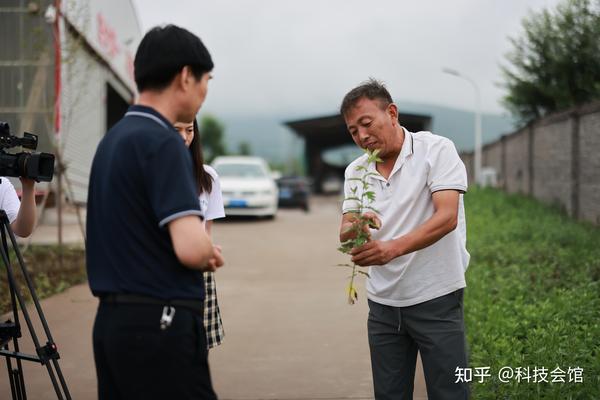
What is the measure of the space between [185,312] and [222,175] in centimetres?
1628

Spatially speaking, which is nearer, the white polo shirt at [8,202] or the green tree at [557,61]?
the white polo shirt at [8,202]

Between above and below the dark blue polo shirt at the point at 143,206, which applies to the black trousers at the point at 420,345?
below

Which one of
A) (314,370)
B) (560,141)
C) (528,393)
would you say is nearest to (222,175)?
(560,141)

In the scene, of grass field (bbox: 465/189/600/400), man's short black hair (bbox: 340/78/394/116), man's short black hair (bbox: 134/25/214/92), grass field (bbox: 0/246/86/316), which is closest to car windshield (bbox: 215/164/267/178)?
grass field (bbox: 0/246/86/316)

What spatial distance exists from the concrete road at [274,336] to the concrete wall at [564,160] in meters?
4.55

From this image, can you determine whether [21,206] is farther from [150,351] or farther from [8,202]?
[150,351]

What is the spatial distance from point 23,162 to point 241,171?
50.2ft

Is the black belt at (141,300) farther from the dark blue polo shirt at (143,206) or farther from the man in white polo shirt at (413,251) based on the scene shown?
the man in white polo shirt at (413,251)

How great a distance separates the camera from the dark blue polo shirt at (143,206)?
1908 mm

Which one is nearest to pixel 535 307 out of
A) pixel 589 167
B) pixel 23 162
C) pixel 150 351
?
pixel 23 162

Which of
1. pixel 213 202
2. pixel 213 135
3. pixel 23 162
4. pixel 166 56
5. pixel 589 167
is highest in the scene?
pixel 213 135

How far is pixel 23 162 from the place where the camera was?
308 cm

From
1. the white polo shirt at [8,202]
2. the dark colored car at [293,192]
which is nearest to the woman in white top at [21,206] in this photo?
the white polo shirt at [8,202]

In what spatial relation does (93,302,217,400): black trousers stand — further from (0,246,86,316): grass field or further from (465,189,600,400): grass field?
(0,246,86,316): grass field
